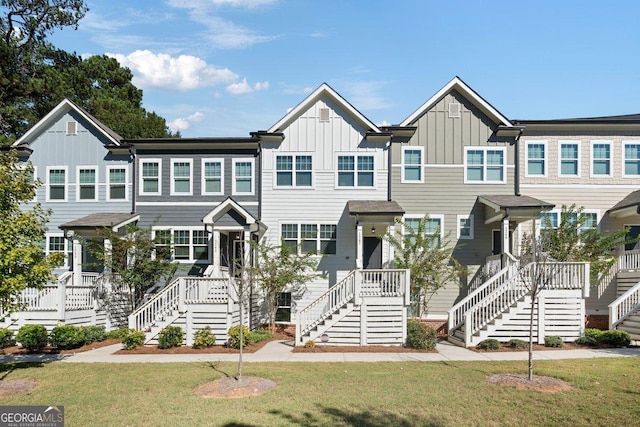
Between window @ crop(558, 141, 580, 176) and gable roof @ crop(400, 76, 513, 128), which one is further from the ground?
gable roof @ crop(400, 76, 513, 128)

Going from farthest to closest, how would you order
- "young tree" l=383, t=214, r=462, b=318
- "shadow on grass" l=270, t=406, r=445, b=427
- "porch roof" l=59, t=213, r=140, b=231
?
"porch roof" l=59, t=213, r=140, b=231 < "young tree" l=383, t=214, r=462, b=318 < "shadow on grass" l=270, t=406, r=445, b=427

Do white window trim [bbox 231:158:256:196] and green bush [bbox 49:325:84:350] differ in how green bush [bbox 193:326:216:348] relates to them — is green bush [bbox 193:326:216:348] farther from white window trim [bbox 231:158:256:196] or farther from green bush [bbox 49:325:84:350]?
white window trim [bbox 231:158:256:196]

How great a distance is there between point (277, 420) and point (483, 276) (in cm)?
1341

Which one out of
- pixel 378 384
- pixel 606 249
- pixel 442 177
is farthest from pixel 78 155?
pixel 606 249

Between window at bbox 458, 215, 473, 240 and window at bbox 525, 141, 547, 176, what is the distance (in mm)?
3156

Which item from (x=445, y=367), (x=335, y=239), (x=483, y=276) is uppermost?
(x=335, y=239)

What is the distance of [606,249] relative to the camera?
18844mm

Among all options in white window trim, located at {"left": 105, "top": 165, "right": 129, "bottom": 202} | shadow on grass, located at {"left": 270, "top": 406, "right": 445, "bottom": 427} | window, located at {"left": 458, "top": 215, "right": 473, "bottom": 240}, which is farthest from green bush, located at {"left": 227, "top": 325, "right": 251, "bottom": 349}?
window, located at {"left": 458, "top": 215, "right": 473, "bottom": 240}

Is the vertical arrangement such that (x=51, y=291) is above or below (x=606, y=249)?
below

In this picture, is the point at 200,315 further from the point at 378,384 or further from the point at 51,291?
the point at 378,384

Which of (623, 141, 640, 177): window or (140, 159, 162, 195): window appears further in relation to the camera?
(140, 159, 162, 195): window

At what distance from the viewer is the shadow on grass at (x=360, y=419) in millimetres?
8008

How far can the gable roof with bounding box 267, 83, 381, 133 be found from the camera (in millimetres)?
20516

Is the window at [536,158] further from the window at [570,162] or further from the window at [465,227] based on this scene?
the window at [465,227]
